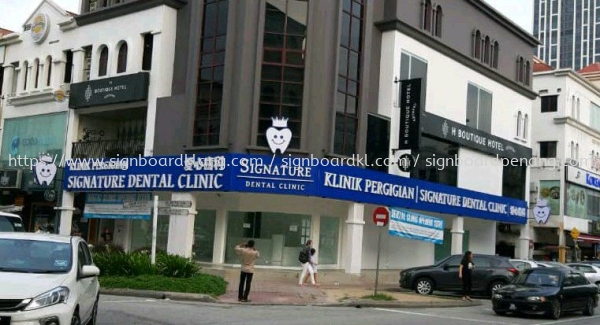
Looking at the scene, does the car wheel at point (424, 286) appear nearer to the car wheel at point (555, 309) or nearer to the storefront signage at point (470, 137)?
the car wheel at point (555, 309)

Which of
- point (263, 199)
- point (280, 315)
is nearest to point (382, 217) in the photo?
point (280, 315)

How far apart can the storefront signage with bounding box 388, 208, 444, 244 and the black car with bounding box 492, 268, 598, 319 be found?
5.68 m

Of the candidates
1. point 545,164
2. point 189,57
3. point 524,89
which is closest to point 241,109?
point 189,57

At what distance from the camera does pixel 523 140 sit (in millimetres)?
42062

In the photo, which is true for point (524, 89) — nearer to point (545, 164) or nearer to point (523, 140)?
point (523, 140)

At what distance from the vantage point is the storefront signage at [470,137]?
107 feet

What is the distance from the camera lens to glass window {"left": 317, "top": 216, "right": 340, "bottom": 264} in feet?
91.9

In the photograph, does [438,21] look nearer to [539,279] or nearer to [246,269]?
[539,279]

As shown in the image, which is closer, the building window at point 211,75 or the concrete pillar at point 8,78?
the building window at point 211,75

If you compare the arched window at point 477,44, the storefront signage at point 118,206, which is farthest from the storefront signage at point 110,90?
the arched window at point 477,44

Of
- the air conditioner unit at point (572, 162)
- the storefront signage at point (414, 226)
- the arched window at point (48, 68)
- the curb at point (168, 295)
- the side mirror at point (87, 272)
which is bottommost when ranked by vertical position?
the curb at point (168, 295)

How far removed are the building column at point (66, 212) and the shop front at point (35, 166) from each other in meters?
0.69

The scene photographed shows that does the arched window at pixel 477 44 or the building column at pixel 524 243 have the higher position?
the arched window at pixel 477 44

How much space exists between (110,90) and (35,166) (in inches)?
222
